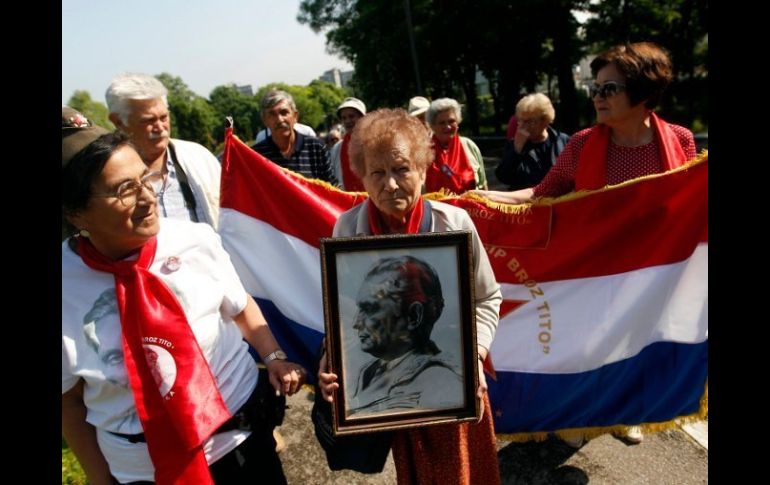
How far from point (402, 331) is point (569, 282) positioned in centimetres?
143

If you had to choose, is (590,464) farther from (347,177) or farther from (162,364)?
(347,177)

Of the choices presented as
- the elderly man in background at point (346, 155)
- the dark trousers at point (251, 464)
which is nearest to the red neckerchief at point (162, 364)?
the dark trousers at point (251, 464)

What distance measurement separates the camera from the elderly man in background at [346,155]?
4.81 metres

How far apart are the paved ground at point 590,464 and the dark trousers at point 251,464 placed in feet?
3.77

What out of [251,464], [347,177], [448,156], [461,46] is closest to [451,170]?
[448,156]

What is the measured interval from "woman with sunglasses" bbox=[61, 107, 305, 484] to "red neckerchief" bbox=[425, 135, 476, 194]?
2.94 m

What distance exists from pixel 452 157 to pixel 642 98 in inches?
85.6

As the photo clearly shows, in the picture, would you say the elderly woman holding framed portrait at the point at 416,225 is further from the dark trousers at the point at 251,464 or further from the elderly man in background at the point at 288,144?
the elderly man in background at the point at 288,144

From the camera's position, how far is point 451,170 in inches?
177

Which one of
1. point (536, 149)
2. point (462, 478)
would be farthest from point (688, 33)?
point (462, 478)

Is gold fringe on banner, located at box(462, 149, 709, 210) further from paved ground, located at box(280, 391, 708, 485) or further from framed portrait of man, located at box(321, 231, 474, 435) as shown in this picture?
paved ground, located at box(280, 391, 708, 485)

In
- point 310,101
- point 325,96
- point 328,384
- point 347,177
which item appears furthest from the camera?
point 325,96

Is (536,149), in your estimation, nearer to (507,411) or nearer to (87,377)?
(507,411)

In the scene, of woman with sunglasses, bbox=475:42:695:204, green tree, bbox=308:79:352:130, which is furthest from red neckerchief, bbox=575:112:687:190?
green tree, bbox=308:79:352:130
